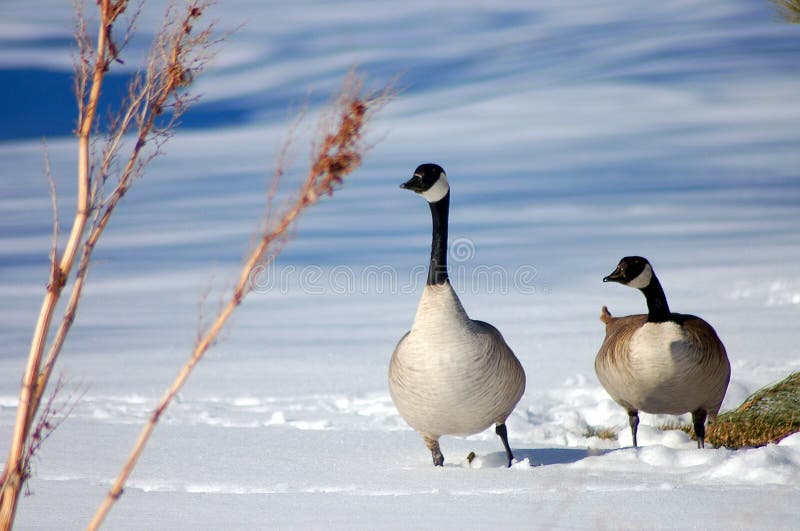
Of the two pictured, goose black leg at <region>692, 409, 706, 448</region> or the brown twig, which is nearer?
the brown twig

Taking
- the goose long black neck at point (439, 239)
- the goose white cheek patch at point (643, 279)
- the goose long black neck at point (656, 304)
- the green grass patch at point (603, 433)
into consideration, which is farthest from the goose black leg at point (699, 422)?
the goose long black neck at point (439, 239)

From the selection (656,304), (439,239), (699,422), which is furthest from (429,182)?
(699,422)

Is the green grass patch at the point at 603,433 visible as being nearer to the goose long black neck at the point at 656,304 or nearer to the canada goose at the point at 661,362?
the canada goose at the point at 661,362

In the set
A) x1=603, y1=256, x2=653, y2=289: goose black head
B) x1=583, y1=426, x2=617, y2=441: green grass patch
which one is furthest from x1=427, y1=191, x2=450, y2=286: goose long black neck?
x1=583, y1=426, x2=617, y2=441: green grass patch

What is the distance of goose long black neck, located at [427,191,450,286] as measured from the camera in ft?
17.8

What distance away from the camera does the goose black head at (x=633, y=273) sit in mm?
6559

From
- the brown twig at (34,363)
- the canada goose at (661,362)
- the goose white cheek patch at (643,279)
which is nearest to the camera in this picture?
the brown twig at (34,363)

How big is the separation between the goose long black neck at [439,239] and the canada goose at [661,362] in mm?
1657

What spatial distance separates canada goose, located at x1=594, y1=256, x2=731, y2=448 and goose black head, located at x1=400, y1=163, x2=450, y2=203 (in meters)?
1.77

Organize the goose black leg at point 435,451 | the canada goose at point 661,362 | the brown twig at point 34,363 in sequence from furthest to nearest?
the canada goose at point 661,362 < the goose black leg at point 435,451 < the brown twig at point 34,363

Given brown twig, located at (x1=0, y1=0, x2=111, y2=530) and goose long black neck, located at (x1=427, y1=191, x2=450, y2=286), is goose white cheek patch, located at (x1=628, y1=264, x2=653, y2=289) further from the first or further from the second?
brown twig, located at (x1=0, y1=0, x2=111, y2=530)

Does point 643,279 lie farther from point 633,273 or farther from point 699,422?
→ point 699,422

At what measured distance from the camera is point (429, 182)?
5.71 meters

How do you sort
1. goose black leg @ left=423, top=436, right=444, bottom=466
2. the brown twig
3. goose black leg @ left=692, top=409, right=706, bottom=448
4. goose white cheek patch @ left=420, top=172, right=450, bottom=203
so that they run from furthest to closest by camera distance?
1. goose black leg @ left=692, top=409, right=706, bottom=448
2. goose white cheek patch @ left=420, top=172, right=450, bottom=203
3. goose black leg @ left=423, top=436, right=444, bottom=466
4. the brown twig
